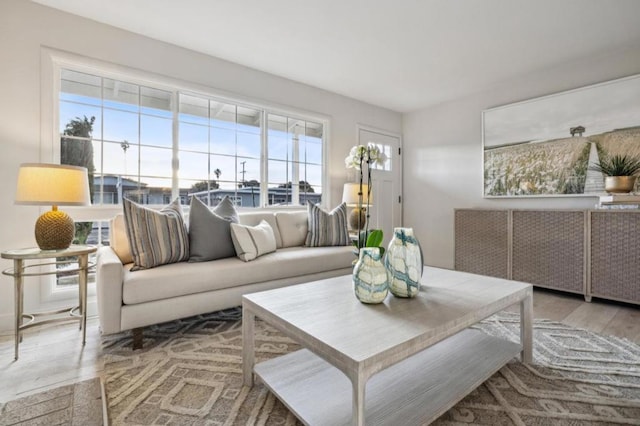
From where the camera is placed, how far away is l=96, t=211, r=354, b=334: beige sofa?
1.73m

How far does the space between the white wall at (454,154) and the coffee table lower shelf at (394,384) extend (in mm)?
2673

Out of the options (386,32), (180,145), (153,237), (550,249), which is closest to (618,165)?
(550,249)

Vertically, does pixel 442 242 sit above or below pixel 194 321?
above

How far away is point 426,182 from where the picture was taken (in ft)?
14.8

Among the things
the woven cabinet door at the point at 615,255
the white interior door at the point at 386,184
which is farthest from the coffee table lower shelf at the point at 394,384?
the white interior door at the point at 386,184

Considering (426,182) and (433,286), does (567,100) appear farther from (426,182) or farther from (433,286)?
(433,286)

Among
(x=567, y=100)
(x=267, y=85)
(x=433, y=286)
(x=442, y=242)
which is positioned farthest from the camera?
(x=442, y=242)

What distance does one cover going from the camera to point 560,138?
321cm

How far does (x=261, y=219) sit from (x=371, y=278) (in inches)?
73.7

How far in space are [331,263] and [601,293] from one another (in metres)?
2.42

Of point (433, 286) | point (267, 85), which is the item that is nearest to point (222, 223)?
point (433, 286)

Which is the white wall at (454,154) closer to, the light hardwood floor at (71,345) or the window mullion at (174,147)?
the light hardwood floor at (71,345)

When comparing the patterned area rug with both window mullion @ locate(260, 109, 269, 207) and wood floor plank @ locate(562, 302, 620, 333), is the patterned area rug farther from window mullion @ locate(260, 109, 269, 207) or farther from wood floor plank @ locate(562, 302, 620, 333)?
window mullion @ locate(260, 109, 269, 207)

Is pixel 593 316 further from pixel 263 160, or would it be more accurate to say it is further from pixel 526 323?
pixel 263 160
